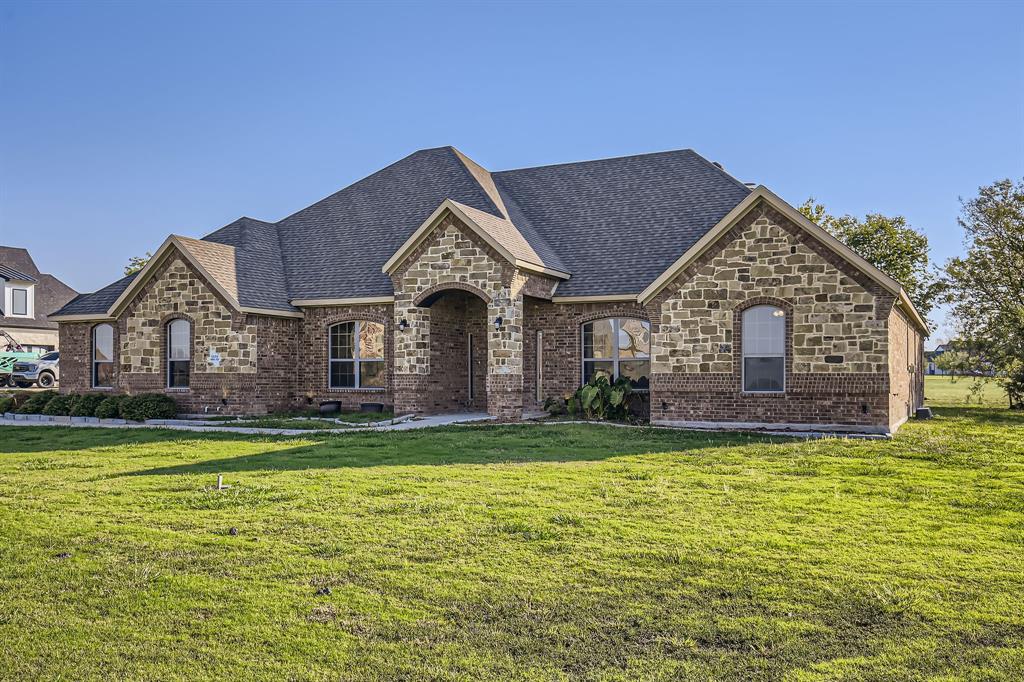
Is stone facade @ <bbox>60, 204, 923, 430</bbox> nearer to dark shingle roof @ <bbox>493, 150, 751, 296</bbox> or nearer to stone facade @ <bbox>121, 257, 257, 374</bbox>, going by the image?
stone facade @ <bbox>121, 257, 257, 374</bbox>

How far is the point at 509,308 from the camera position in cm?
Result: 2155

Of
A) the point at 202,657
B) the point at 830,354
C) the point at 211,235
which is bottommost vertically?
the point at 202,657

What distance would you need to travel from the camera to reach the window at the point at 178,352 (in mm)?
24328

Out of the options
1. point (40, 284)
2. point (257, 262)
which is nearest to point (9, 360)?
point (40, 284)

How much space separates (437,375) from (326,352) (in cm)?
379

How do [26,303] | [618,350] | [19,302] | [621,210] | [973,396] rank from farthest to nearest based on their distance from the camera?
[26,303] → [19,302] → [973,396] → [621,210] → [618,350]

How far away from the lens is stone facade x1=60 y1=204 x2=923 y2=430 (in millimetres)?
18266

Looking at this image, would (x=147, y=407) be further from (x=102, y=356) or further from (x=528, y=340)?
(x=528, y=340)

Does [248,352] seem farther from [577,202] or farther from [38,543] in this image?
[38,543]

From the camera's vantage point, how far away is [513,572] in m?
6.95

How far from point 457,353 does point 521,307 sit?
136 inches

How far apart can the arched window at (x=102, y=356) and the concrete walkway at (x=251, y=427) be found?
114 inches

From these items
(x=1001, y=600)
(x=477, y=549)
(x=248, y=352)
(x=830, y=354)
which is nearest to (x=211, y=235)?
(x=248, y=352)

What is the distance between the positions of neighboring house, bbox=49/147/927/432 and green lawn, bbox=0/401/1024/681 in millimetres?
6143
